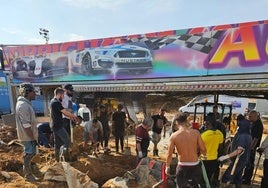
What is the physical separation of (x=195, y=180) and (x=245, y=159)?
6.74 feet

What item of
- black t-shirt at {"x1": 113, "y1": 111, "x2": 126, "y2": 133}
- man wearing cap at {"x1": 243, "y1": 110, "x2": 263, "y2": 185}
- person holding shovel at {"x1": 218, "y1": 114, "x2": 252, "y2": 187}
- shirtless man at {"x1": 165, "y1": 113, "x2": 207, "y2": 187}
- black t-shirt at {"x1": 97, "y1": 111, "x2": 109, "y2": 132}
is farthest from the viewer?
black t-shirt at {"x1": 97, "y1": 111, "x2": 109, "y2": 132}

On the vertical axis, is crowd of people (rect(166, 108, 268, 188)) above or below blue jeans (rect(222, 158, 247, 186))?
above

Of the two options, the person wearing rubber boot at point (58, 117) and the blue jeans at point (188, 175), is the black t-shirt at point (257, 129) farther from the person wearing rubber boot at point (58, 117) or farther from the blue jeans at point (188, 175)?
the person wearing rubber boot at point (58, 117)

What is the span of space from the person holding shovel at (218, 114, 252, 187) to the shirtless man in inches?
58.4

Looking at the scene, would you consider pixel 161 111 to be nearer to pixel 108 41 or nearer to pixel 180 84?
pixel 108 41

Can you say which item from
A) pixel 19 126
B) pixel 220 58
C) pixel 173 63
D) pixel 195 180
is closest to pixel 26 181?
pixel 19 126

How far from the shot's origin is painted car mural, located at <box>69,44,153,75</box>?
20.8 feet

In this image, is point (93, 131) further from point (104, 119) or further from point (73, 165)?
point (73, 165)

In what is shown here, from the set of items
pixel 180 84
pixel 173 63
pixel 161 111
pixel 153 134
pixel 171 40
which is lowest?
pixel 153 134

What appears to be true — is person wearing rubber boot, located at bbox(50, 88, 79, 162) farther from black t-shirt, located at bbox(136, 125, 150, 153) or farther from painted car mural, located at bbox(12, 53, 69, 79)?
painted car mural, located at bbox(12, 53, 69, 79)

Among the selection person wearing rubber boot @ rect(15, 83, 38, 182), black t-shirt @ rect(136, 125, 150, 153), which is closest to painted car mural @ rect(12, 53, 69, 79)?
person wearing rubber boot @ rect(15, 83, 38, 182)

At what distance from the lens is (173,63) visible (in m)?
5.81

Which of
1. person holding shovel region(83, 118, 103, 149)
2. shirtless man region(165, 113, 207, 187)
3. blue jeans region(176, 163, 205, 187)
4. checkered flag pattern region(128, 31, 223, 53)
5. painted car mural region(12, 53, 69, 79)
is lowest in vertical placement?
person holding shovel region(83, 118, 103, 149)

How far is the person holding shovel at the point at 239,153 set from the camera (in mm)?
5645
